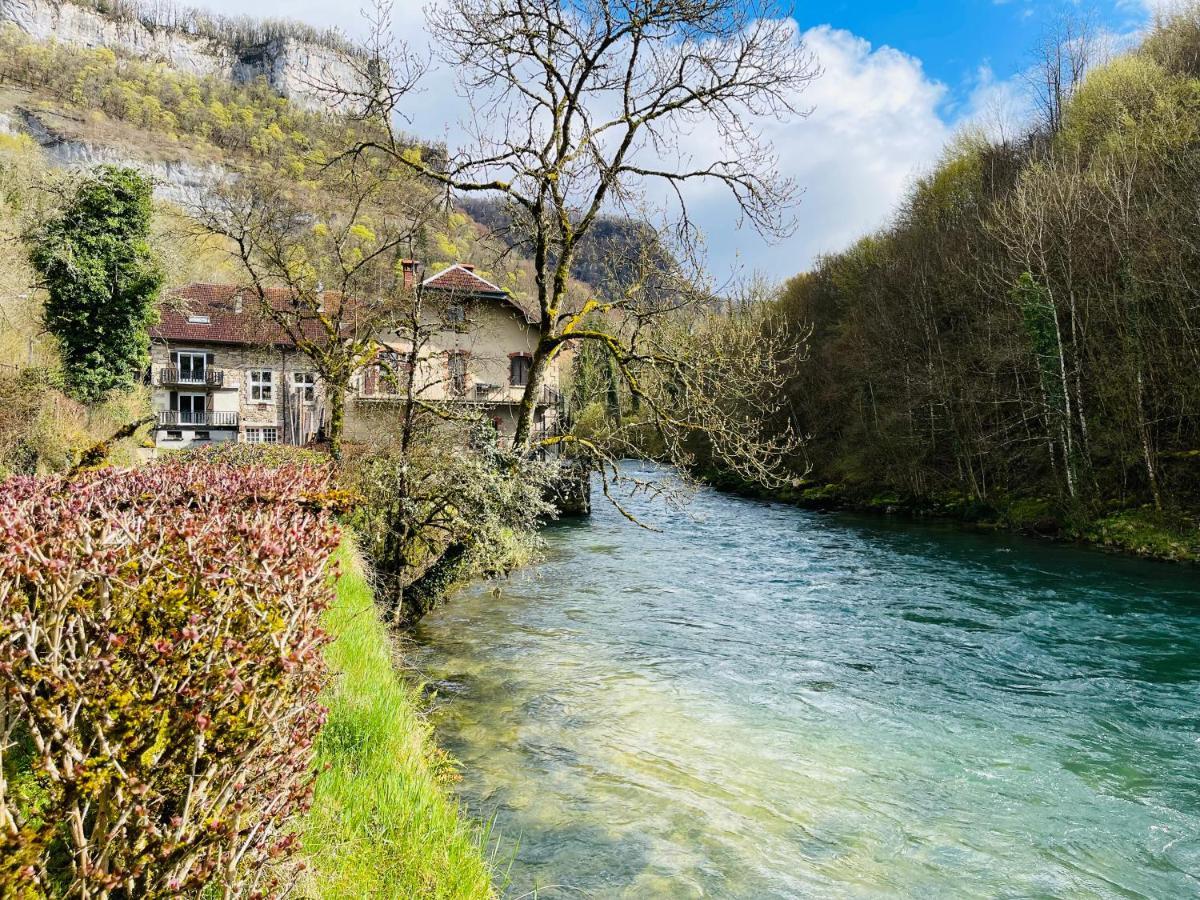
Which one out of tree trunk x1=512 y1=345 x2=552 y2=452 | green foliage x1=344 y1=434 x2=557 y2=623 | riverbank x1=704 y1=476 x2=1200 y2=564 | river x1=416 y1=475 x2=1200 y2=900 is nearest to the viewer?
river x1=416 y1=475 x2=1200 y2=900

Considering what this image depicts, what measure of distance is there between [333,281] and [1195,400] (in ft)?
81.4

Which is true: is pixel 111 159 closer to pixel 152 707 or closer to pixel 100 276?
pixel 100 276

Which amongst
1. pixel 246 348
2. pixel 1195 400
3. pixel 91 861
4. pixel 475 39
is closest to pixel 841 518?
pixel 1195 400

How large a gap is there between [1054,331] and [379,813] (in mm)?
26655

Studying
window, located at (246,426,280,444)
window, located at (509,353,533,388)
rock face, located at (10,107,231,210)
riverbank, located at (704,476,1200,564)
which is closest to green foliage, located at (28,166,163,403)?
window, located at (246,426,280,444)

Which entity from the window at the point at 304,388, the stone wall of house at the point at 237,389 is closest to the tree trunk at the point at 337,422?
the window at the point at 304,388

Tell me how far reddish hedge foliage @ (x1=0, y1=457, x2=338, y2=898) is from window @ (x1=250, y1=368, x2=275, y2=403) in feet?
145

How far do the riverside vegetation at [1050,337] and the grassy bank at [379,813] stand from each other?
21.0 metres

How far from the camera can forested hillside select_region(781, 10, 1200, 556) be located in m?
21.2

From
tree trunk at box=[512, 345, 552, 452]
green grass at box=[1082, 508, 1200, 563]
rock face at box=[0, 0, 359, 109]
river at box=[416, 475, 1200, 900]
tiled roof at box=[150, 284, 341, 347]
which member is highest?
rock face at box=[0, 0, 359, 109]

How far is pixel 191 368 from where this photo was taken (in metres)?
42.8

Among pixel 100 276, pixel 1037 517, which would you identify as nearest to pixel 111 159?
pixel 100 276

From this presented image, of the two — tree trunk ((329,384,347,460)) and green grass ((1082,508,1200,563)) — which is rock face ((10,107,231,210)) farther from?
green grass ((1082,508,1200,563))

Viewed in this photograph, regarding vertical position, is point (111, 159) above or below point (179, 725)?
above
